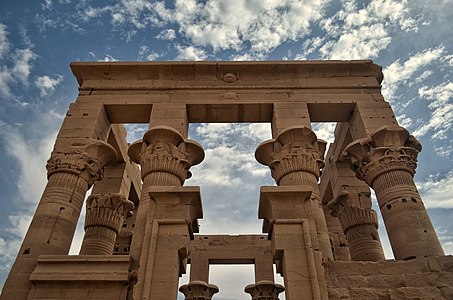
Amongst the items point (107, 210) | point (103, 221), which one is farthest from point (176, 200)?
point (107, 210)

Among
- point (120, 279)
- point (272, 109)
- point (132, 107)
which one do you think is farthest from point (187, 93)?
point (120, 279)

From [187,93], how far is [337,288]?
8086 mm

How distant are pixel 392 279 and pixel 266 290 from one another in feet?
28.2

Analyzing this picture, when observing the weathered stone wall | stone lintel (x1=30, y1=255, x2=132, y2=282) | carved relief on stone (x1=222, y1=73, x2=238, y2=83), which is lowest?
the weathered stone wall

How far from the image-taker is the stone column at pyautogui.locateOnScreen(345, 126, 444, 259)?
8.99 m

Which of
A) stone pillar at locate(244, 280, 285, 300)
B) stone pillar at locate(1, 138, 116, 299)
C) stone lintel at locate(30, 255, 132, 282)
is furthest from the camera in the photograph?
stone pillar at locate(244, 280, 285, 300)

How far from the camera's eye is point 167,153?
10.6 metres

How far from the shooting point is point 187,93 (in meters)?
12.9

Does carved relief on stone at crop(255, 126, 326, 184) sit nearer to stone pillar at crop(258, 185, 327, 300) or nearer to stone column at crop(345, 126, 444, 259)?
stone column at crop(345, 126, 444, 259)

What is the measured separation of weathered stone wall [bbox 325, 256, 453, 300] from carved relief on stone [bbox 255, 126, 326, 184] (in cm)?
353

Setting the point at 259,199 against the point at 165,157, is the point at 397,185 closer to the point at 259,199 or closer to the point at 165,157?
the point at 259,199

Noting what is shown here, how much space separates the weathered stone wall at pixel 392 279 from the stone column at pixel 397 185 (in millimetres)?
1628

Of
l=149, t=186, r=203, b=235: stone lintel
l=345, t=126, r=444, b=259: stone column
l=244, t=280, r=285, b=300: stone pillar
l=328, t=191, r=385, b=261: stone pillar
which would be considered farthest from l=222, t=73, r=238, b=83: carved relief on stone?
l=244, t=280, r=285, b=300: stone pillar

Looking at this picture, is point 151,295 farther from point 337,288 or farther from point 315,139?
point 315,139
